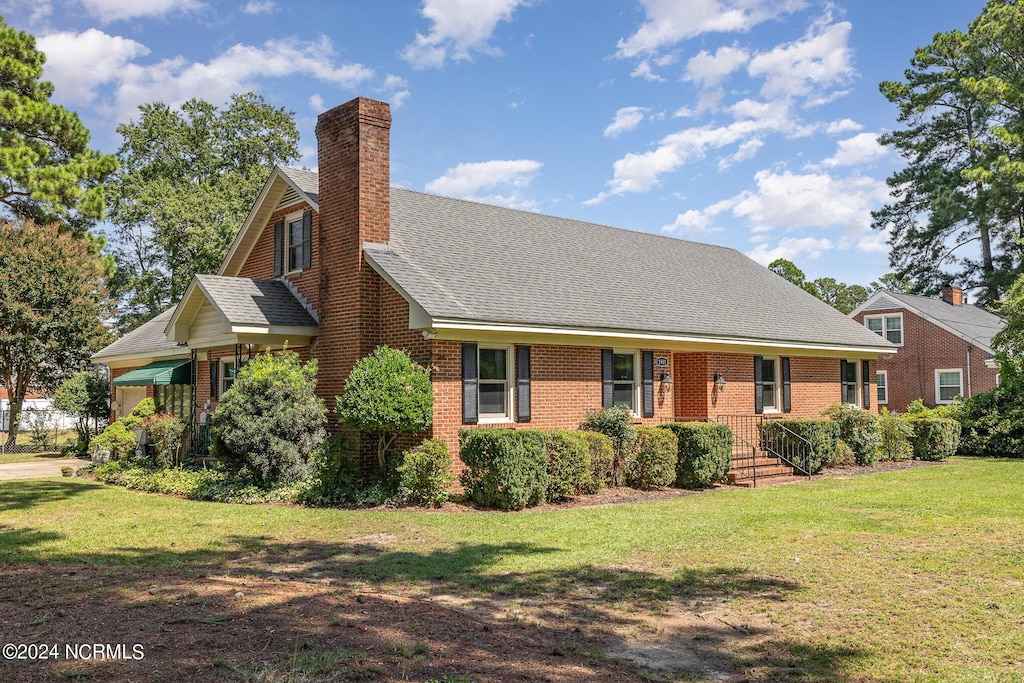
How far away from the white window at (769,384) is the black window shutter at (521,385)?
325 inches

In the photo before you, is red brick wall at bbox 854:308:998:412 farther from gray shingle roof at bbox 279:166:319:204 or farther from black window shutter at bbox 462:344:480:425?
gray shingle roof at bbox 279:166:319:204

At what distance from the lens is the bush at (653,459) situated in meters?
15.0

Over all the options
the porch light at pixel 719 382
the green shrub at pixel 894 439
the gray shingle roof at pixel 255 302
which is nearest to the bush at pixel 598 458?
the porch light at pixel 719 382

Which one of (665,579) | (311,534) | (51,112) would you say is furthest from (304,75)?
(51,112)

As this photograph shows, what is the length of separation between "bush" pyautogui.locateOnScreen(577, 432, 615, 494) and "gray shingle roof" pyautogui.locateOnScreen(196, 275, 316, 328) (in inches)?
250

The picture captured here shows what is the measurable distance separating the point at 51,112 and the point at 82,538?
23.0 meters

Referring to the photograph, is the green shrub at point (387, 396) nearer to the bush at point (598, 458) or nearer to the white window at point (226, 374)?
the bush at point (598, 458)

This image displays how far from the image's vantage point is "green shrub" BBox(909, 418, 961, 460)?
21.2m

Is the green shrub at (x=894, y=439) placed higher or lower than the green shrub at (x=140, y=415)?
lower

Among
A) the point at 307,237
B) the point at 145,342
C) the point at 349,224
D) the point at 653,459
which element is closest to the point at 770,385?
the point at 653,459

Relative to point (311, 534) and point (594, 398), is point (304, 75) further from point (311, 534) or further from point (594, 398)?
point (311, 534)

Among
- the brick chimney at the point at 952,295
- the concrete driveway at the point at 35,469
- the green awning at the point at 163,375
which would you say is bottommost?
the concrete driveway at the point at 35,469

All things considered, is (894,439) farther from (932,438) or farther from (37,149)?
(37,149)

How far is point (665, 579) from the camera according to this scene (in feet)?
25.7
